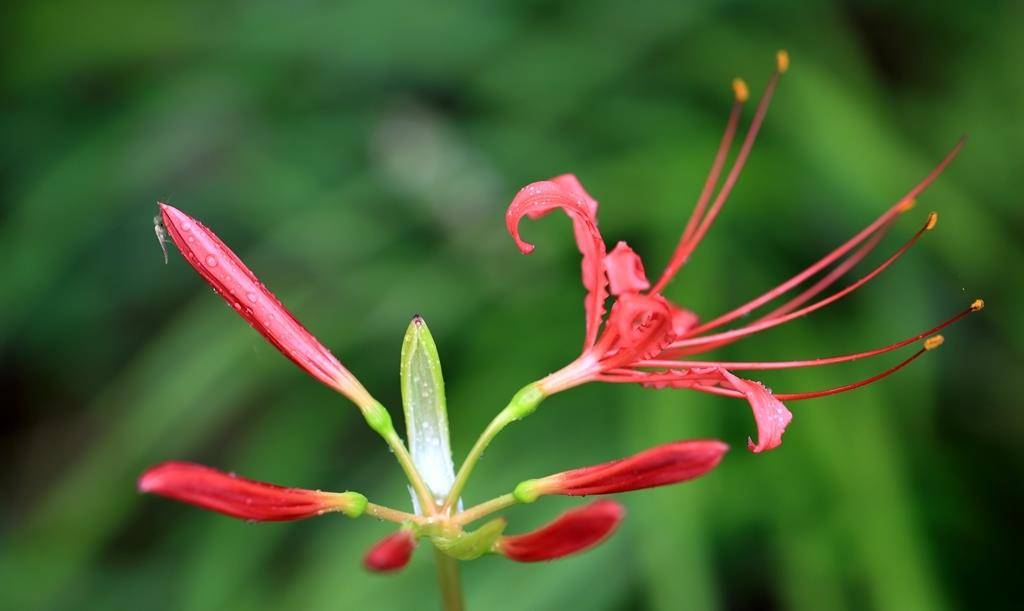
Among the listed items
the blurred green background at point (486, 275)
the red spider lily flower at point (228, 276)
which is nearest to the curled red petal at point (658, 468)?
the red spider lily flower at point (228, 276)

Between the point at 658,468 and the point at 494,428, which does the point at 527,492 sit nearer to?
the point at 494,428

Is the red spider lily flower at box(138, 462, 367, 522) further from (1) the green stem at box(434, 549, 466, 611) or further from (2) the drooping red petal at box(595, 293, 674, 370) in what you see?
(2) the drooping red petal at box(595, 293, 674, 370)

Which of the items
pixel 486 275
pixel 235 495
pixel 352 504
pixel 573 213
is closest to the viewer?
pixel 235 495

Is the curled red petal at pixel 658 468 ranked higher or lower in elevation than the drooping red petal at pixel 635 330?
lower

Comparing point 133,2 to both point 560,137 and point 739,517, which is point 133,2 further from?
point 739,517

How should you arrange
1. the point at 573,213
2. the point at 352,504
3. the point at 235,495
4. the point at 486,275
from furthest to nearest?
the point at 486,275 < the point at 573,213 < the point at 352,504 < the point at 235,495

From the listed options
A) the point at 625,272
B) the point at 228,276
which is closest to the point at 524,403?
the point at 625,272

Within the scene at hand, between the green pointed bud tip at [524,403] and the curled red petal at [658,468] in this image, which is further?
the green pointed bud tip at [524,403]

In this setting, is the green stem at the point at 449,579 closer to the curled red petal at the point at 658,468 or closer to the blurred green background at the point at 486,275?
the curled red petal at the point at 658,468

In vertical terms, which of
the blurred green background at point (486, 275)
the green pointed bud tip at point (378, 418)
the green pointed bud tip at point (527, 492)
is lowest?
the green pointed bud tip at point (527, 492)
